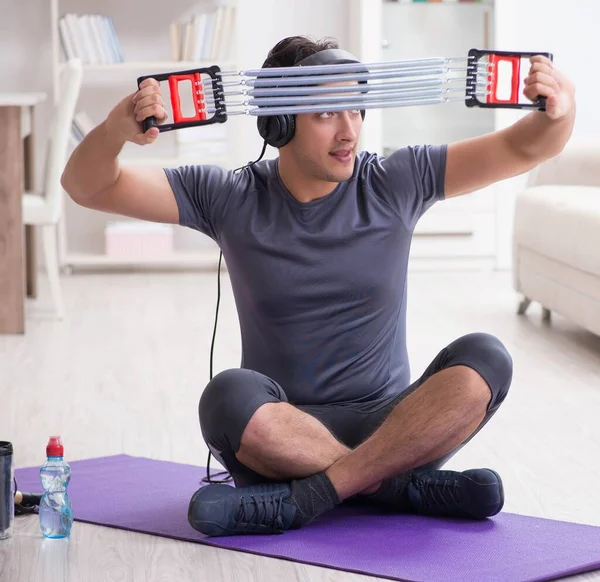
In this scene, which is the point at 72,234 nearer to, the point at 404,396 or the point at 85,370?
the point at 85,370

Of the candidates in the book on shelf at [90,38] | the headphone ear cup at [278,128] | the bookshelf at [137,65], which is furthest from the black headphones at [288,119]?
the book on shelf at [90,38]

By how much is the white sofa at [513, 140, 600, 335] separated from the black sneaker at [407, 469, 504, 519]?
1.68m

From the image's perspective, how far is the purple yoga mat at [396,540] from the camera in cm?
173

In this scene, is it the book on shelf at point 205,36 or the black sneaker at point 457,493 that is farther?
the book on shelf at point 205,36

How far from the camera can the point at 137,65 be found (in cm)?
546

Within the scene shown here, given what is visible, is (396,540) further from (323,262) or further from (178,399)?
(178,399)

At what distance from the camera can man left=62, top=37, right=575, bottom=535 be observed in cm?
189

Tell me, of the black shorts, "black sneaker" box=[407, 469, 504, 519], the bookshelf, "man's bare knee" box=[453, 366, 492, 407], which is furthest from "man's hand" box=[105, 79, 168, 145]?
the bookshelf

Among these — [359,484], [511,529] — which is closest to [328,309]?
[359,484]

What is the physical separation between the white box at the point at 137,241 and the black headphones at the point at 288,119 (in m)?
3.64

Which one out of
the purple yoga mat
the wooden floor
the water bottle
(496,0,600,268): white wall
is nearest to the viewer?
the purple yoga mat

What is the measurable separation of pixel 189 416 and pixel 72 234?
10.6 feet

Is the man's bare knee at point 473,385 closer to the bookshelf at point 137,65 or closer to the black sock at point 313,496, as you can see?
the black sock at point 313,496

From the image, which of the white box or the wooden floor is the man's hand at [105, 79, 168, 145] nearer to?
the wooden floor
